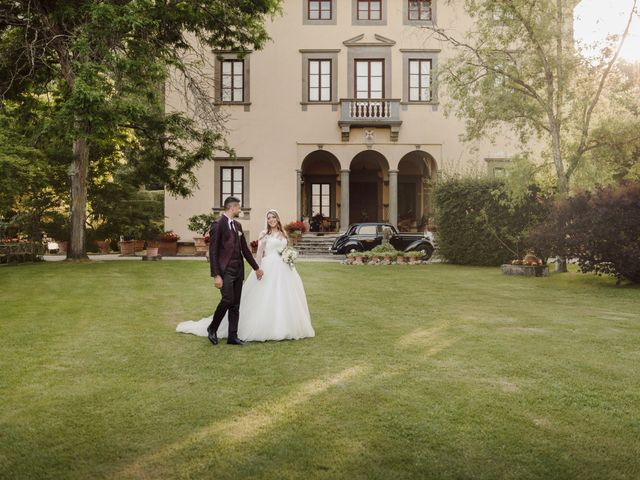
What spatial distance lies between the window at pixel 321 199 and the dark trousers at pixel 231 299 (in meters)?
23.1

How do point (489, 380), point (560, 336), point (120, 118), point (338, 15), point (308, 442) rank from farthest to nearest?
point (338, 15), point (120, 118), point (560, 336), point (489, 380), point (308, 442)

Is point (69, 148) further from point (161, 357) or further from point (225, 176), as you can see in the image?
point (161, 357)

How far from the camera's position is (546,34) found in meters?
17.4

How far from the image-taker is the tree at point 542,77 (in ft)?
57.1

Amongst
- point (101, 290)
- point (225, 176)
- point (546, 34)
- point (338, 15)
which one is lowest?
point (101, 290)

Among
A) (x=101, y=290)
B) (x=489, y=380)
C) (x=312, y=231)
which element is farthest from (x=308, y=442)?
(x=312, y=231)

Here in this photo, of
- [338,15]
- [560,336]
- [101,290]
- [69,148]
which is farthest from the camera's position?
[338,15]

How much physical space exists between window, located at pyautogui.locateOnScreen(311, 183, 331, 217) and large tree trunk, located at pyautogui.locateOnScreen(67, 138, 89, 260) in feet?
39.9

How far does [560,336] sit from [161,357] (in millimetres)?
4755

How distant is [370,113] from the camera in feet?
90.5

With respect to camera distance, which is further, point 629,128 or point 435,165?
point 435,165

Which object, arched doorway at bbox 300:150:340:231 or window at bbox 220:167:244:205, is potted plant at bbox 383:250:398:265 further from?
window at bbox 220:167:244:205

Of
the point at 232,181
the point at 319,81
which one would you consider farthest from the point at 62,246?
the point at 319,81

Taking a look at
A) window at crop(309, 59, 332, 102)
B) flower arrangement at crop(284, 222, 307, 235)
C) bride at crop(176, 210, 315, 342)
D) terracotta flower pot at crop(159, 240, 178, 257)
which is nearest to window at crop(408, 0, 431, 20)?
window at crop(309, 59, 332, 102)
